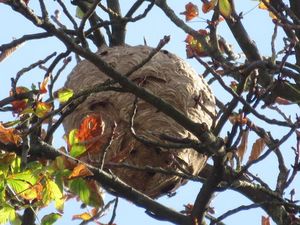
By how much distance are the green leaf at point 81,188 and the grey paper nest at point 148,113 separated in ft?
1.63

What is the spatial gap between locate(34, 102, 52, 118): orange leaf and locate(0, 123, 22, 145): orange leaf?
0.11 metres

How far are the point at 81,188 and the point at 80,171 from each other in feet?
0.32

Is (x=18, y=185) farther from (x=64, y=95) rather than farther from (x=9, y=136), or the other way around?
(x=64, y=95)

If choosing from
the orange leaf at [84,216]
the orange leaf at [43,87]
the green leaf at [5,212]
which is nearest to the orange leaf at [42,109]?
the orange leaf at [43,87]

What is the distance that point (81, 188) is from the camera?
263 centimetres

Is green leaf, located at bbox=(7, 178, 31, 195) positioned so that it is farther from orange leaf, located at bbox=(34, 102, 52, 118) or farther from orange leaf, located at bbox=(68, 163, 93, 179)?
orange leaf, located at bbox=(34, 102, 52, 118)

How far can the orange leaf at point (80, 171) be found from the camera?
8.36 ft

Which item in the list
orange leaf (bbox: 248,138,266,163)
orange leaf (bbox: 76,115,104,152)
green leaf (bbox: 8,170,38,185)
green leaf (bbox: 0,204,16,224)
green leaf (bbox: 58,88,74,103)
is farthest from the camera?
orange leaf (bbox: 248,138,266,163)

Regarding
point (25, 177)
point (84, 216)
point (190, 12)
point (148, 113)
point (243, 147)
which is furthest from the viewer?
point (190, 12)

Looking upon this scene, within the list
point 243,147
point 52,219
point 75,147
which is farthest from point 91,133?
point 243,147

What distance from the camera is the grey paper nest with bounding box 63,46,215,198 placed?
3.38m

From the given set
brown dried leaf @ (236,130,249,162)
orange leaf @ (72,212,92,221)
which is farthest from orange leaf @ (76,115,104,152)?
orange leaf @ (72,212,92,221)

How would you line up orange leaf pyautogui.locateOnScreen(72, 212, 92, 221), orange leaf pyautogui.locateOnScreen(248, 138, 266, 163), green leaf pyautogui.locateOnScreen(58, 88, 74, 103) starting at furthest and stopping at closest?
orange leaf pyautogui.locateOnScreen(72, 212, 92, 221)
orange leaf pyautogui.locateOnScreen(248, 138, 266, 163)
green leaf pyautogui.locateOnScreen(58, 88, 74, 103)

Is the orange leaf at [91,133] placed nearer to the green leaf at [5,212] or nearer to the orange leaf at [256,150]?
the green leaf at [5,212]
